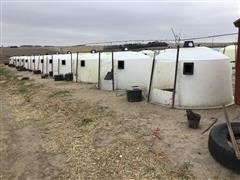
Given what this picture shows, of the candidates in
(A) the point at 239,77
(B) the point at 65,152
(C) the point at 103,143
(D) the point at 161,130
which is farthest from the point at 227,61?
(B) the point at 65,152

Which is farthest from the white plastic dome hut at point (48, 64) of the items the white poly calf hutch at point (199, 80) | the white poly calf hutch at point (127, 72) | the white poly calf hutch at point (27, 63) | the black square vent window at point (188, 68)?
the black square vent window at point (188, 68)

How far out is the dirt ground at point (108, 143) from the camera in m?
9.27

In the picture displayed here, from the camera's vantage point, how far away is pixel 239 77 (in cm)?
1226

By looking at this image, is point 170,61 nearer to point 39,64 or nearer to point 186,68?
point 186,68

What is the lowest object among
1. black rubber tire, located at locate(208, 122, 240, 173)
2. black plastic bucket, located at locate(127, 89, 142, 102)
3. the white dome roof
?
black rubber tire, located at locate(208, 122, 240, 173)

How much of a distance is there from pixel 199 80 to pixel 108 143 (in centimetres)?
502

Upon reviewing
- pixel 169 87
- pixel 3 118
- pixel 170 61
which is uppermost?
pixel 170 61

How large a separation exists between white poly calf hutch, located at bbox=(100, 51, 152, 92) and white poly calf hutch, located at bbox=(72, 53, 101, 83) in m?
4.68

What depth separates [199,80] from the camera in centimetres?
1440

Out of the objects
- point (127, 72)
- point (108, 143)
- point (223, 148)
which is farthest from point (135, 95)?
point (223, 148)

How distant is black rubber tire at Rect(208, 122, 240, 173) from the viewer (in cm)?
845

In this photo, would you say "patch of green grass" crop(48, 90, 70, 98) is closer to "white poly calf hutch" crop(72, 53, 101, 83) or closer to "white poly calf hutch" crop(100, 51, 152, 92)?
"white poly calf hutch" crop(100, 51, 152, 92)

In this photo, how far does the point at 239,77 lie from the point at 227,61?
278 centimetres

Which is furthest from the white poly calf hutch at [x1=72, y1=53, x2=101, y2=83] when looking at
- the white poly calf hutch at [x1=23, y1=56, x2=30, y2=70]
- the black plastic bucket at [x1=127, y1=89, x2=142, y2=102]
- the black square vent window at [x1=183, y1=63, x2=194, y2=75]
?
the white poly calf hutch at [x1=23, y1=56, x2=30, y2=70]
